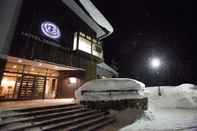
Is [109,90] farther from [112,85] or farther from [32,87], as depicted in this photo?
[32,87]

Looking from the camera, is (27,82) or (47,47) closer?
(47,47)

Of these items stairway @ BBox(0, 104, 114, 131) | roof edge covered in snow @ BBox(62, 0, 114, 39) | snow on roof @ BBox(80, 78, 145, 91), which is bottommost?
stairway @ BBox(0, 104, 114, 131)

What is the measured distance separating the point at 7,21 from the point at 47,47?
2924 millimetres

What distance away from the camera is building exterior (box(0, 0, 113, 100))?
31.2ft

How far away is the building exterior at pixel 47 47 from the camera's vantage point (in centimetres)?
952

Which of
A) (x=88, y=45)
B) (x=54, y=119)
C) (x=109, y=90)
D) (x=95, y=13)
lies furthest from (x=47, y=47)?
(x=95, y=13)

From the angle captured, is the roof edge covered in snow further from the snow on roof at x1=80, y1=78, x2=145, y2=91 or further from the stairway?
the stairway

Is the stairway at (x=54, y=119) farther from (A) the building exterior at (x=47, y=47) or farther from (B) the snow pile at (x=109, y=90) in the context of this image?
(A) the building exterior at (x=47, y=47)

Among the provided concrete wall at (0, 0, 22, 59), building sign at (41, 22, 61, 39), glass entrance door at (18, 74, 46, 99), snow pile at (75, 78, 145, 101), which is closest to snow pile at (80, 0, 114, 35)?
building sign at (41, 22, 61, 39)

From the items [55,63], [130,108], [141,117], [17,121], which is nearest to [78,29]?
[55,63]

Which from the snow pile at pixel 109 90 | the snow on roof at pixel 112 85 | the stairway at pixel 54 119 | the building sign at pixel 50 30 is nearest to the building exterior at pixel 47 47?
the building sign at pixel 50 30

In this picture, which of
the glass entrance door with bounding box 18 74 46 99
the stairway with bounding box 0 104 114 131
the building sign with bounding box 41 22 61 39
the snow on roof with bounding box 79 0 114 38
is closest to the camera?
the stairway with bounding box 0 104 114 131

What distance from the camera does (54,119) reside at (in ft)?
23.6

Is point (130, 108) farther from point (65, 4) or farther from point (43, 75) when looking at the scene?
point (65, 4)
